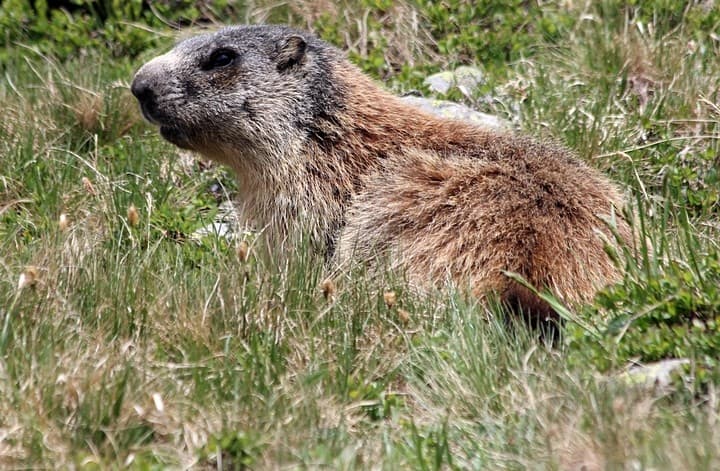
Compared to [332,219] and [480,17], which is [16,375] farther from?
[480,17]

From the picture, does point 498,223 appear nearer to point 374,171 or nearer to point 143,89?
point 374,171

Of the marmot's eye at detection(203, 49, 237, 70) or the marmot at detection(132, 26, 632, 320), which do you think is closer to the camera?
the marmot at detection(132, 26, 632, 320)

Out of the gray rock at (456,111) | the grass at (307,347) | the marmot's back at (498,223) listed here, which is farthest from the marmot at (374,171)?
the gray rock at (456,111)

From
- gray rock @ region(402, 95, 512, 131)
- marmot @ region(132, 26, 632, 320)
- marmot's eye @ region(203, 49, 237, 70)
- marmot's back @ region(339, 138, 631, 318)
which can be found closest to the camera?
marmot's back @ region(339, 138, 631, 318)

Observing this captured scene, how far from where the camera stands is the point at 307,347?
15.5 ft

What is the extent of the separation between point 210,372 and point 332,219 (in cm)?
191

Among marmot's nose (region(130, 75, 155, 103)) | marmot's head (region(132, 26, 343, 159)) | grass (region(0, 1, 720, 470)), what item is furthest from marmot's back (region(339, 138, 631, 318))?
marmot's nose (region(130, 75, 155, 103))

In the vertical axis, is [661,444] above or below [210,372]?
above

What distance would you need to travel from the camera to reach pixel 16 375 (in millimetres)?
4133

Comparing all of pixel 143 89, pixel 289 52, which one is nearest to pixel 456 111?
pixel 289 52

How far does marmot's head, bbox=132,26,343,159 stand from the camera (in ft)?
21.1

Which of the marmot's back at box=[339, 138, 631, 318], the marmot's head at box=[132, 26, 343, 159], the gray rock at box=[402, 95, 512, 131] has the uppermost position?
the marmot's head at box=[132, 26, 343, 159]

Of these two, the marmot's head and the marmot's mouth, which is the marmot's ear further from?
the marmot's mouth

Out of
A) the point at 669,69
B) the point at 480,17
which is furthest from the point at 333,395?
the point at 480,17
